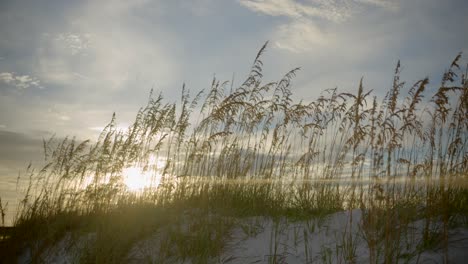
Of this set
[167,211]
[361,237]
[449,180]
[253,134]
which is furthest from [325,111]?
[167,211]

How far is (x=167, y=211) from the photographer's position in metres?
4.75

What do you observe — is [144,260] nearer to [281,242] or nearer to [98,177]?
[281,242]

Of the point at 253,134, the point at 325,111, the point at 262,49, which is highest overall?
the point at 262,49

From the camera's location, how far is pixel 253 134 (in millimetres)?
5566

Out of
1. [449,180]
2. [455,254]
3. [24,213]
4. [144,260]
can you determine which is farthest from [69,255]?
[449,180]

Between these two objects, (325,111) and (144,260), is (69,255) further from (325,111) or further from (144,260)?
(325,111)

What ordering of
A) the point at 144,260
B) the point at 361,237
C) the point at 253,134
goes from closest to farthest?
the point at 361,237, the point at 144,260, the point at 253,134

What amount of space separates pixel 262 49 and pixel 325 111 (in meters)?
1.43

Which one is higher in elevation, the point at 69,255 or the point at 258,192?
the point at 258,192

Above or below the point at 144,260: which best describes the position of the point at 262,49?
above

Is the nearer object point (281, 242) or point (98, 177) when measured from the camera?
point (281, 242)

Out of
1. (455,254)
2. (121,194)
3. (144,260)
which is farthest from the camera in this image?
(121,194)

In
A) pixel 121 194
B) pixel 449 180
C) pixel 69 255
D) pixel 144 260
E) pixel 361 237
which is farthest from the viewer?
pixel 121 194

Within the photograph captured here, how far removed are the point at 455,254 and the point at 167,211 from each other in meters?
3.43
